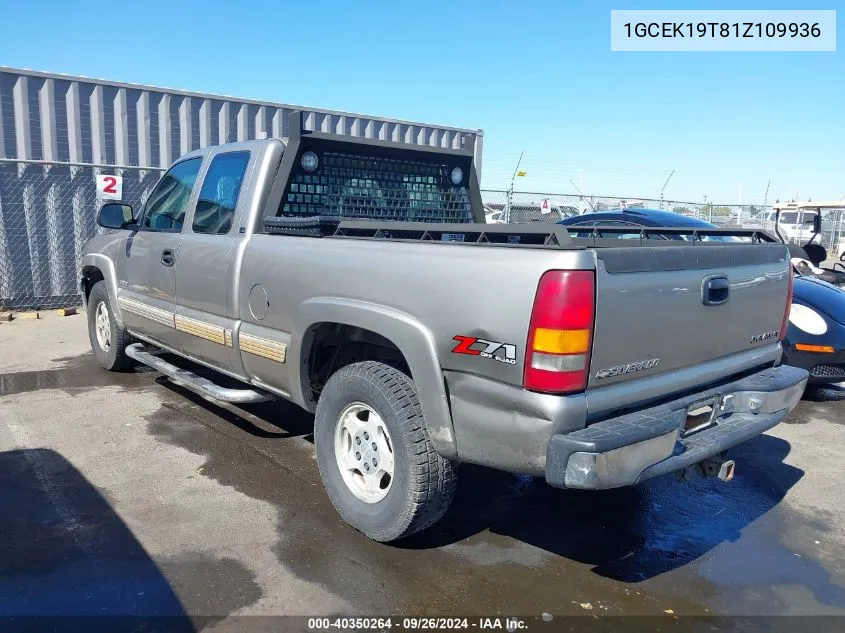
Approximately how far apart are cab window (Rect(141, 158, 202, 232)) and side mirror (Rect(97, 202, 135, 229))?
153mm

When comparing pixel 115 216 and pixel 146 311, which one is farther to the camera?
pixel 115 216

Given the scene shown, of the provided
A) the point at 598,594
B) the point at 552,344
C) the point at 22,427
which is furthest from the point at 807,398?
the point at 22,427

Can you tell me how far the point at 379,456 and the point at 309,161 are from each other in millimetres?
2027

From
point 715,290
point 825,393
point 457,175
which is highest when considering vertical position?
point 457,175

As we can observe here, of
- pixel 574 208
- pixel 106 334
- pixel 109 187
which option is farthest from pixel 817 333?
pixel 574 208

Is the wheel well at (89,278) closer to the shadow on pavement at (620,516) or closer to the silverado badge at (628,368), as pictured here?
the shadow on pavement at (620,516)

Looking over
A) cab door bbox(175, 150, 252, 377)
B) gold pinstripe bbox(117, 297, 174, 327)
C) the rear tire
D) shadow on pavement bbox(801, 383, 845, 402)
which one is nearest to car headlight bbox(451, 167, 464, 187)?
cab door bbox(175, 150, 252, 377)

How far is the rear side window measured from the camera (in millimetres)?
4289

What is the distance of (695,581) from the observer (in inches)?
124

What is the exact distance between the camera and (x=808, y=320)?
18.6ft

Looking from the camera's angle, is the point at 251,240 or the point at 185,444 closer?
the point at 251,240

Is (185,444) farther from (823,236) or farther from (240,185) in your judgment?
(823,236)

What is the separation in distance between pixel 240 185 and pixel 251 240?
0.47 metres

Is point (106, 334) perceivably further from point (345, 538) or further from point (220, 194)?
point (345, 538)
